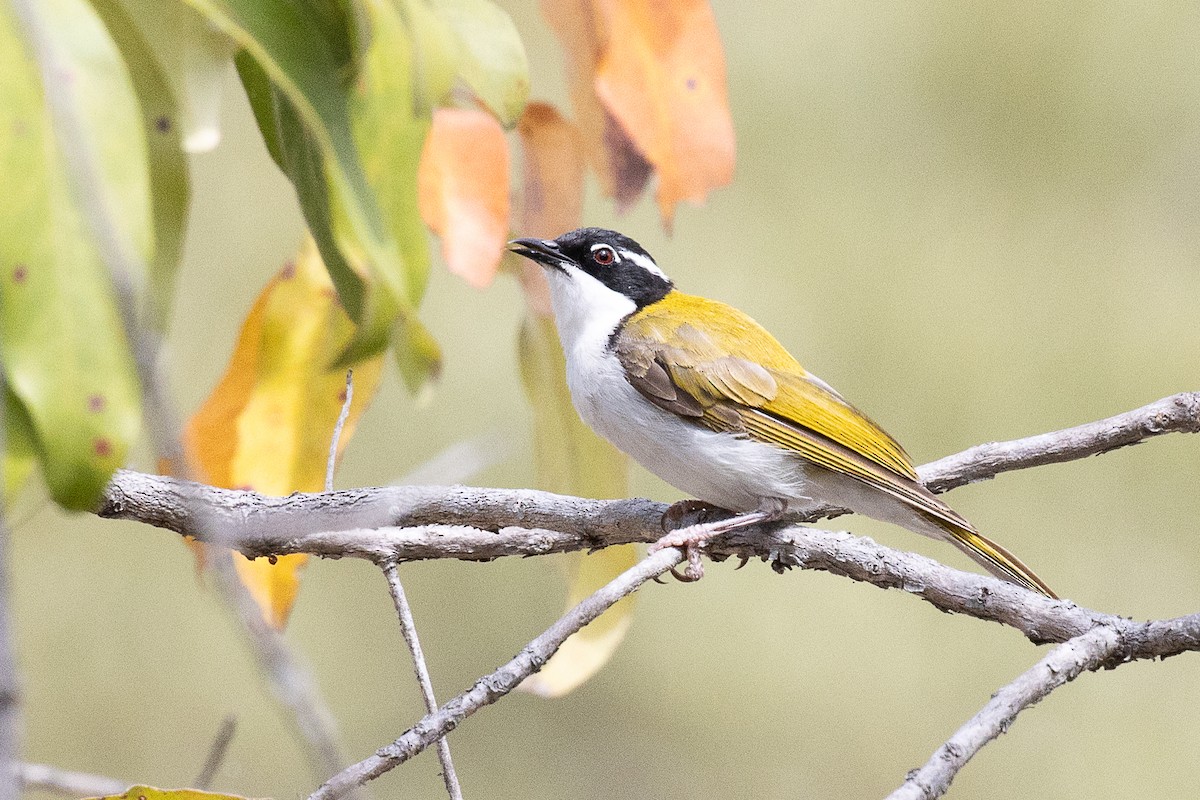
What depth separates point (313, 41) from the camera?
159 centimetres

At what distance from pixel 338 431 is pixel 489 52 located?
925 millimetres

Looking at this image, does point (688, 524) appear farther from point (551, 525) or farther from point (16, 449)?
point (16, 449)

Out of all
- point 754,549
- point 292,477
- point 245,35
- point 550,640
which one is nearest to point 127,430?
point 245,35

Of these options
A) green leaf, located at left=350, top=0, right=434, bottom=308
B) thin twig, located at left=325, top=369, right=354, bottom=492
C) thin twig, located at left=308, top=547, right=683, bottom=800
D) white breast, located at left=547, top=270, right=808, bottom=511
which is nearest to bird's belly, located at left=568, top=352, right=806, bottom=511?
white breast, located at left=547, top=270, right=808, bottom=511

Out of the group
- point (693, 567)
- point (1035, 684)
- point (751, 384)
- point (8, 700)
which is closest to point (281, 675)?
point (8, 700)

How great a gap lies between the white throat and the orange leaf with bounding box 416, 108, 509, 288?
1.40 metres

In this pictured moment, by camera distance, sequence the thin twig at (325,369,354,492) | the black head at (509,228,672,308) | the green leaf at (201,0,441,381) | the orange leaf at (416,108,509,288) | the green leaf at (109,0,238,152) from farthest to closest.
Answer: the black head at (509,228,672,308)
the thin twig at (325,369,354,492)
the orange leaf at (416,108,509,288)
the green leaf at (109,0,238,152)
the green leaf at (201,0,441,381)

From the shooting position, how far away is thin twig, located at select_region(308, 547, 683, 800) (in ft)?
5.07

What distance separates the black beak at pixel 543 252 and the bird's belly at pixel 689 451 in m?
0.61

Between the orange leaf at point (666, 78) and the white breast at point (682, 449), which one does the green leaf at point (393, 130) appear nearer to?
the orange leaf at point (666, 78)

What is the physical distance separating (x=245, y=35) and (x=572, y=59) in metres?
0.96

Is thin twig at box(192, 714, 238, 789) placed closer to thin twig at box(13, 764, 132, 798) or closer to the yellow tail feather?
thin twig at box(13, 764, 132, 798)

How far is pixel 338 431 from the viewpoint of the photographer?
7.81 ft

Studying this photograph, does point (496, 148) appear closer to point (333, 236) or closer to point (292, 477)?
point (333, 236)
